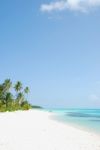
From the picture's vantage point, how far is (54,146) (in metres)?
14.9

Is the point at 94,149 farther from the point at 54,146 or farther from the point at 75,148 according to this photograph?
the point at 54,146

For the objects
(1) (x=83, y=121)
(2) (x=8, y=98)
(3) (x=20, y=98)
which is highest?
(3) (x=20, y=98)

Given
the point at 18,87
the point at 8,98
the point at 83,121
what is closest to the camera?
the point at 83,121

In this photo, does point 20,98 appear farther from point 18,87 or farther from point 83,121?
point 83,121

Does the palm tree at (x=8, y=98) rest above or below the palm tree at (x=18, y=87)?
below

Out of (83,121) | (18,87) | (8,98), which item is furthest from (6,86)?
(83,121)

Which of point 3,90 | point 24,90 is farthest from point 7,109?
point 24,90

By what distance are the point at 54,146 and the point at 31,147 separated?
1327 millimetres

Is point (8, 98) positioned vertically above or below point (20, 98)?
below

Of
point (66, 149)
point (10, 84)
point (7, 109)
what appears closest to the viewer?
point (66, 149)

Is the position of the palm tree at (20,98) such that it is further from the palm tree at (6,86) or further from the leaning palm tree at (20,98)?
the palm tree at (6,86)

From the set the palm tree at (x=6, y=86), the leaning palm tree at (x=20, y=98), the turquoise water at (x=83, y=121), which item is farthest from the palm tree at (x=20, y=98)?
the turquoise water at (x=83, y=121)

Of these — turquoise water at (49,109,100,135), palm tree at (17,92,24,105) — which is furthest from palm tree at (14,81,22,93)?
turquoise water at (49,109,100,135)

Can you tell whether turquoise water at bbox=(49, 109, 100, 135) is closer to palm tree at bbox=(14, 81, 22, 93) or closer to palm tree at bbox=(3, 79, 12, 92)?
palm tree at bbox=(3, 79, 12, 92)
